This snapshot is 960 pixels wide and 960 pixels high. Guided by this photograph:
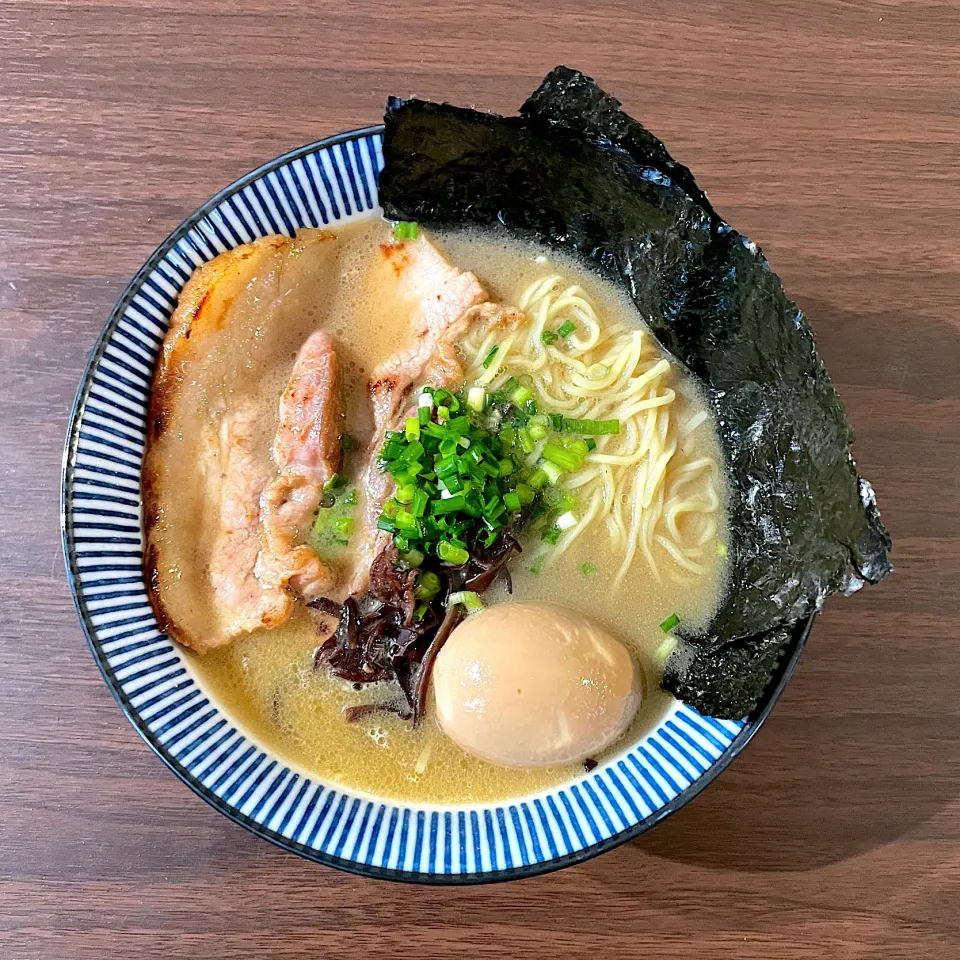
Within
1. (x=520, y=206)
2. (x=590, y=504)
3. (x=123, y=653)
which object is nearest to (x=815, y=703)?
(x=590, y=504)

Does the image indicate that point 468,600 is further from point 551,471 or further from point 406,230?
point 406,230

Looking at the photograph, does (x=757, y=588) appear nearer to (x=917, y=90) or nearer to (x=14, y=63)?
(x=917, y=90)

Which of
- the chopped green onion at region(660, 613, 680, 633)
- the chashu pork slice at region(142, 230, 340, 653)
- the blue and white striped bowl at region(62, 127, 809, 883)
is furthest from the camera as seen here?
the chopped green onion at region(660, 613, 680, 633)

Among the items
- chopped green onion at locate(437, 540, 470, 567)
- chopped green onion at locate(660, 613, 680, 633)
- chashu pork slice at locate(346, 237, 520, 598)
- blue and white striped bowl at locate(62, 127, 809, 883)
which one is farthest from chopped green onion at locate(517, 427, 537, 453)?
blue and white striped bowl at locate(62, 127, 809, 883)

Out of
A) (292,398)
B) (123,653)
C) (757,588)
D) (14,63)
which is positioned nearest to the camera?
(123,653)

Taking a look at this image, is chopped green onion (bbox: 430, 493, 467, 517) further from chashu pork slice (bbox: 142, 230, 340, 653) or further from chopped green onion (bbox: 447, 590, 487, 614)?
chashu pork slice (bbox: 142, 230, 340, 653)

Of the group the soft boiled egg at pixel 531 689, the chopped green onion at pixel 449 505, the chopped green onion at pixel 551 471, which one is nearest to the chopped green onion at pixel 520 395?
the chopped green onion at pixel 551 471

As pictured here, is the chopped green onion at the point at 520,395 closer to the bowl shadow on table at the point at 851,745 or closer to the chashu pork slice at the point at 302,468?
the chashu pork slice at the point at 302,468

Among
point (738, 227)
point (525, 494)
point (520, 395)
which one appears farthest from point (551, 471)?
point (738, 227)
